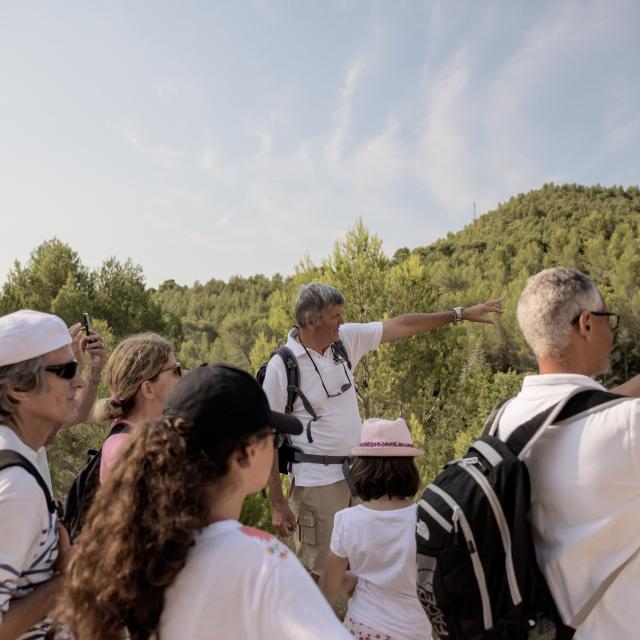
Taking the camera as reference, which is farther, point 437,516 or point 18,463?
point 437,516

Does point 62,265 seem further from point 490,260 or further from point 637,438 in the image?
point 490,260

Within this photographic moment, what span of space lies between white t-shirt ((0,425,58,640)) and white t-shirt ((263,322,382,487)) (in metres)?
1.59

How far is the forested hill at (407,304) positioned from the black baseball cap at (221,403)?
157 inches

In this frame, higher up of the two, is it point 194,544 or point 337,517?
point 194,544

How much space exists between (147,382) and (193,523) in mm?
1182

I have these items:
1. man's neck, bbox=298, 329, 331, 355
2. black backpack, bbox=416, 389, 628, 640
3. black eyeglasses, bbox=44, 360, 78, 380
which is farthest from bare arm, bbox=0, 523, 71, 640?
man's neck, bbox=298, 329, 331, 355

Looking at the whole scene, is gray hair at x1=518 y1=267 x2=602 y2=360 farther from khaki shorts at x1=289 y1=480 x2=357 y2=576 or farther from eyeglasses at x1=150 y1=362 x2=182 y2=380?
khaki shorts at x1=289 y1=480 x2=357 y2=576

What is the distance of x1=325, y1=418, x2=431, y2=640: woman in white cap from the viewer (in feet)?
6.20

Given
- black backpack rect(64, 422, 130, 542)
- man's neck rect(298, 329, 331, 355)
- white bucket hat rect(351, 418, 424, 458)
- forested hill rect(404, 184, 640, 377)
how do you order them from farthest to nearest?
forested hill rect(404, 184, 640, 377) → man's neck rect(298, 329, 331, 355) → white bucket hat rect(351, 418, 424, 458) → black backpack rect(64, 422, 130, 542)

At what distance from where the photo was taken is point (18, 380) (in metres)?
1.48

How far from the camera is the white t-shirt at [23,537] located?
3.96 ft

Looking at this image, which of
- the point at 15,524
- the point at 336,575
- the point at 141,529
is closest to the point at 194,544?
the point at 141,529

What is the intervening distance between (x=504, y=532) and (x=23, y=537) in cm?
110

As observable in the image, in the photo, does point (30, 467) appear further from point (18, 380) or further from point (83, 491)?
point (83, 491)
